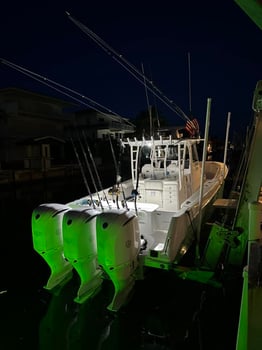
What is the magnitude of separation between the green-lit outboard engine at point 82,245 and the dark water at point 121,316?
330mm

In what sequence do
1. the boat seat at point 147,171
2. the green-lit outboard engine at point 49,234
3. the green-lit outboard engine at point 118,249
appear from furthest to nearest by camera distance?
the boat seat at point 147,171 < the green-lit outboard engine at point 49,234 < the green-lit outboard engine at point 118,249

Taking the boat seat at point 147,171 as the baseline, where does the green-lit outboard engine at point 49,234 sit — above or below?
below

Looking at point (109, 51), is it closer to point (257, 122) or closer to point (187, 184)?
point (257, 122)

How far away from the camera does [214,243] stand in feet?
13.1

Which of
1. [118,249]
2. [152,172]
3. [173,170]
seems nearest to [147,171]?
[152,172]

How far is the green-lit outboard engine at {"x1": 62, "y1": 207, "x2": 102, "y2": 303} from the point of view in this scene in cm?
344

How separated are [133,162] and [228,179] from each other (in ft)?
31.9

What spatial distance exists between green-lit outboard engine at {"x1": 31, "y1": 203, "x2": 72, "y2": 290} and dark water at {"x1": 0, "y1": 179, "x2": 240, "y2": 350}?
506 mm

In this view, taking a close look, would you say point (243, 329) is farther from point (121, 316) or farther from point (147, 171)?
point (147, 171)

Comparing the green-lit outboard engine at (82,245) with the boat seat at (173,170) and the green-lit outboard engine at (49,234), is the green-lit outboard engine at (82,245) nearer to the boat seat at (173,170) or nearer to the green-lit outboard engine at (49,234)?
the green-lit outboard engine at (49,234)

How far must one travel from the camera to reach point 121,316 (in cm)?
337

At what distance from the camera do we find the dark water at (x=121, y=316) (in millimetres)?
2979

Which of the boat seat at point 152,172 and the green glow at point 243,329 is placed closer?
the green glow at point 243,329

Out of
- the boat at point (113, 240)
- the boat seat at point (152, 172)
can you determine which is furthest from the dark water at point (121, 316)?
the boat seat at point (152, 172)
